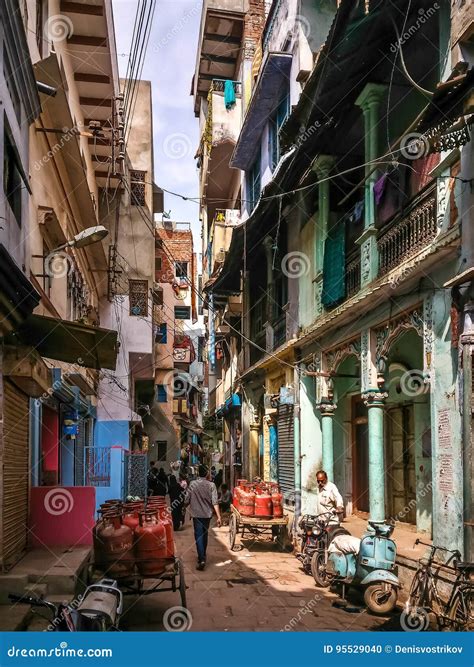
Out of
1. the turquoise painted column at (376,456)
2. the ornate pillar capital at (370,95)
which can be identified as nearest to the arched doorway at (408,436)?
the turquoise painted column at (376,456)

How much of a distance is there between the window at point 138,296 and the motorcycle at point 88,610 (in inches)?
732

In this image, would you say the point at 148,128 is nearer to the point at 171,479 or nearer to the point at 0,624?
the point at 171,479

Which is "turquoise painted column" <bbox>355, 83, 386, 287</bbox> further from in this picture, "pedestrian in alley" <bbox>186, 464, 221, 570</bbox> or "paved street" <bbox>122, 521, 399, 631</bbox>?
"paved street" <bbox>122, 521, 399, 631</bbox>

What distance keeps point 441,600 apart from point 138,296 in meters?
19.2

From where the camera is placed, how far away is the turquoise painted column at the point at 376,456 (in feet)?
31.9

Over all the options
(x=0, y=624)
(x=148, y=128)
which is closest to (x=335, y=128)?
(x=0, y=624)

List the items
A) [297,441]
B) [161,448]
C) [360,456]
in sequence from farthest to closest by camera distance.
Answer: [161,448], [360,456], [297,441]

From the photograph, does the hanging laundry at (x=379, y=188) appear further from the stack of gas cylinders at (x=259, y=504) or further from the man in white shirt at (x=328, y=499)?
the stack of gas cylinders at (x=259, y=504)

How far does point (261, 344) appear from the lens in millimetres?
19922

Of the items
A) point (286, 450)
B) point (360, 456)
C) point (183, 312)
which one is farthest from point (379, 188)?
point (183, 312)

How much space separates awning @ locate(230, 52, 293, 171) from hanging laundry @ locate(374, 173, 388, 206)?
20.5 feet

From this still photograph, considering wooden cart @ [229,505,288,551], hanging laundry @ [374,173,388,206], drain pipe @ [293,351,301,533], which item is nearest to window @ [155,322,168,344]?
drain pipe @ [293,351,301,533]

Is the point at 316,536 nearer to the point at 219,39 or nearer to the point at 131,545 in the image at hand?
the point at 131,545

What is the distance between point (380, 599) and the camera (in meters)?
8.03
